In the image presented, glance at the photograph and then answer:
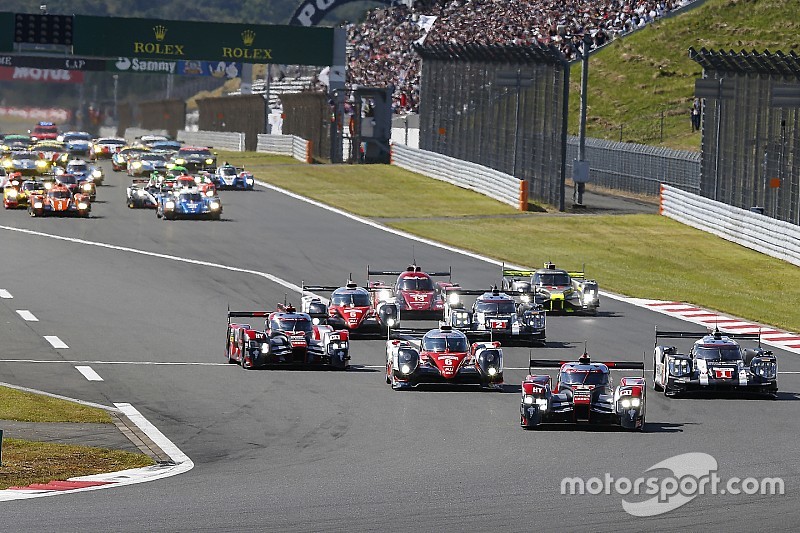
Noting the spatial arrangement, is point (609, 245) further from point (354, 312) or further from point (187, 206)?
point (354, 312)

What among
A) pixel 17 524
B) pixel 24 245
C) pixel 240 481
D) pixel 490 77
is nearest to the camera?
pixel 17 524

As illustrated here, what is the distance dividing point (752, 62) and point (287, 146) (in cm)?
4456

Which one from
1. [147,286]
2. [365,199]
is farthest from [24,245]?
[365,199]

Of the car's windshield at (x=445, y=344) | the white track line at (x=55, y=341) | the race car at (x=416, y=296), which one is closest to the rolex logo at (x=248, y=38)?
the race car at (x=416, y=296)

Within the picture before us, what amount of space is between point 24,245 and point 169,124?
3639 inches

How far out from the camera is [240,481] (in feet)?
69.1

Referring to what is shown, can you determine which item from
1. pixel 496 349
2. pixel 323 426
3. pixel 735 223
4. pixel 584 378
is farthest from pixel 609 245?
pixel 323 426

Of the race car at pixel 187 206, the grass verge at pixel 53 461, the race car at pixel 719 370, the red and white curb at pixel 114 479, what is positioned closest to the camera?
the red and white curb at pixel 114 479

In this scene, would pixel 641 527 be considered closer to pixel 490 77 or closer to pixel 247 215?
pixel 247 215

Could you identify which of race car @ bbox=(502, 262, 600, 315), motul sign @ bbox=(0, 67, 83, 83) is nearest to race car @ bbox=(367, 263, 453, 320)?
race car @ bbox=(502, 262, 600, 315)

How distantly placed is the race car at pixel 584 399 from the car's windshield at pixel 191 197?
3782cm

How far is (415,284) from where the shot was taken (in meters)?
39.5

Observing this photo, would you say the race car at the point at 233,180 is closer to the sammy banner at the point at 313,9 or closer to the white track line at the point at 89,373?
the sammy banner at the point at 313,9

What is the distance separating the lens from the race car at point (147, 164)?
80.1m
